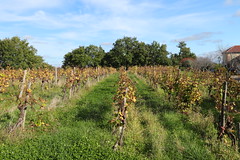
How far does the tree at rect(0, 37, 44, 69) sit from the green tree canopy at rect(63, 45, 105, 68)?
20.5 metres

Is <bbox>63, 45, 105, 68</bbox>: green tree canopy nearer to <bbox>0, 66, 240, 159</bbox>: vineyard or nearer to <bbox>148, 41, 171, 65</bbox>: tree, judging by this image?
<bbox>148, 41, 171, 65</bbox>: tree

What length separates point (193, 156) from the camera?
438cm

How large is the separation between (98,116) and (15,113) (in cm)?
266

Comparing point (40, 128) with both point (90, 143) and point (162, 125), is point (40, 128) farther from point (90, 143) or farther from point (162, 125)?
point (162, 125)

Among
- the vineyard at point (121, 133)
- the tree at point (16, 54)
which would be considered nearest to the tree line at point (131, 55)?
the tree at point (16, 54)

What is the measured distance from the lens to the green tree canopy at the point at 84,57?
60.4 metres

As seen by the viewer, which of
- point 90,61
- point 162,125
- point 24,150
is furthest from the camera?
point 90,61

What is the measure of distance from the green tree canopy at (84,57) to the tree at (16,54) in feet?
67.2

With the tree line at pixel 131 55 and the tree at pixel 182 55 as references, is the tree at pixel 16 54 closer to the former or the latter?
the tree line at pixel 131 55

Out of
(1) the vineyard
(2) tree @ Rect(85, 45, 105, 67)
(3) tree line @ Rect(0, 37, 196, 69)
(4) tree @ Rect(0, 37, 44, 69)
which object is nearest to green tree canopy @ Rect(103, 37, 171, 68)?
(3) tree line @ Rect(0, 37, 196, 69)

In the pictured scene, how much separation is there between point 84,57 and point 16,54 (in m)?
25.5

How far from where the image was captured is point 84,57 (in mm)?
60469

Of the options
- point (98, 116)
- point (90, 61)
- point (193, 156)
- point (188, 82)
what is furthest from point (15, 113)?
point (90, 61)

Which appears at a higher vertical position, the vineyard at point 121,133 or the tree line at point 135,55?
the tree line at point 135,55
